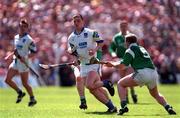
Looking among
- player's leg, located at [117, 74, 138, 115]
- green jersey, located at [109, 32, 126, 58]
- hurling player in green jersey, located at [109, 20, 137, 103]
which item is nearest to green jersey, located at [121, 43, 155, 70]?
player's leg, located at [117, 74, 138, 115]

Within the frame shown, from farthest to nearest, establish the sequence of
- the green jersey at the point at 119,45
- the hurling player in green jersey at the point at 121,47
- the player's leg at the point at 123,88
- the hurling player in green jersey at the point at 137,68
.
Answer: the green jersey at the point at 119,45
the hurling player in green jersey at the point at 121,47
the player's leg at the point at 123,88
the hurling player in green jersey at the point at 137,68

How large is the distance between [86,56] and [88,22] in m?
24.8

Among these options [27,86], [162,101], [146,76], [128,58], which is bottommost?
[162,101]

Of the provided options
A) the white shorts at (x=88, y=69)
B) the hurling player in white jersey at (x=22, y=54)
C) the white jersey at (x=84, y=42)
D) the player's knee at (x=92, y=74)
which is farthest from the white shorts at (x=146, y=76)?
the hurling player in white jersey at (x=22, y=54)

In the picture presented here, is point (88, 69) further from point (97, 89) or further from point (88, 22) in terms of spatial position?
point (88, 22)

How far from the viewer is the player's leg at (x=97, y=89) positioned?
1939 centimetres

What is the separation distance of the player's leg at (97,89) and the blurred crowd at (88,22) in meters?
20.5

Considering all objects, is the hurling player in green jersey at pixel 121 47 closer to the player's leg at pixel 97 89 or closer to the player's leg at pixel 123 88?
the player's leg at pixel 97 89

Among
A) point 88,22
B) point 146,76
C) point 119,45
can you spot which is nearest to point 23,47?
point 119,45

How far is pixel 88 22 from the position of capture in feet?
146

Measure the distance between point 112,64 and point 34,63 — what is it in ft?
89.7

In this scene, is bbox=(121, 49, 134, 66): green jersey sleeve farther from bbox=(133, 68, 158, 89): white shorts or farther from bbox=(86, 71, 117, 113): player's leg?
bbox=(86, 71, 117, 113): player's leg

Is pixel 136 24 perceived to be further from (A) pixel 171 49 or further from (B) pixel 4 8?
(B) pixel 4 8

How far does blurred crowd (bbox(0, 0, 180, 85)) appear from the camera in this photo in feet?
137
